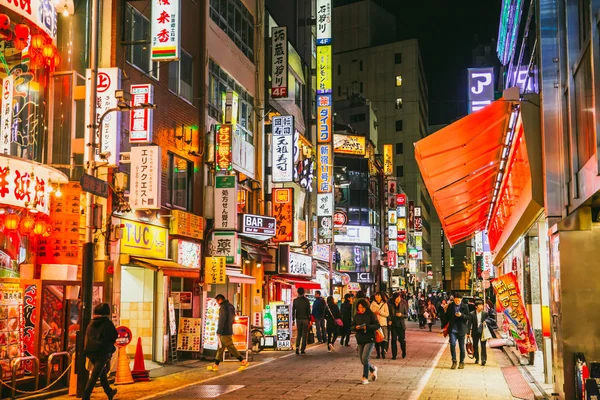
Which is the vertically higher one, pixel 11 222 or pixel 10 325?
pixel 11 222

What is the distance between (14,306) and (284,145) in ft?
60.0

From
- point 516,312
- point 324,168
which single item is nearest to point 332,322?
point 516,312

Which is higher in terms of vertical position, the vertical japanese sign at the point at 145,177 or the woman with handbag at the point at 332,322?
the vertical japanese sign at the point at 145,177

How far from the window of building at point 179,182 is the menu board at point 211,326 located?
12.1 feet

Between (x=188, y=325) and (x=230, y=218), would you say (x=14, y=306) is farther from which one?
(x=230, y=218)

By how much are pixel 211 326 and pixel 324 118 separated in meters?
20.5

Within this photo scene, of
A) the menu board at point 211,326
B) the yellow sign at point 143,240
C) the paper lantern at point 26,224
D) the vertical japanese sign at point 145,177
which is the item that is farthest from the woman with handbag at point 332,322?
the paper lantern at point 26,224

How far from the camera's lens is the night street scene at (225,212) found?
12.6 metres

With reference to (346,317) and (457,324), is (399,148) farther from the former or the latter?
(457,324)

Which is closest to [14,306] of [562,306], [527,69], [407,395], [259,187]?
[407,395]

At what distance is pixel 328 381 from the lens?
15.8 meters

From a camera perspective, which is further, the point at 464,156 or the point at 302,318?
the point at 302,318

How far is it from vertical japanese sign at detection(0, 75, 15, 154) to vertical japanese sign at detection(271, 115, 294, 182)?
17.3 meters

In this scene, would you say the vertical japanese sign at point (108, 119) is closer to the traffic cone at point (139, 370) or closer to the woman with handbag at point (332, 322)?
the traffic cone at point (139, 370)
